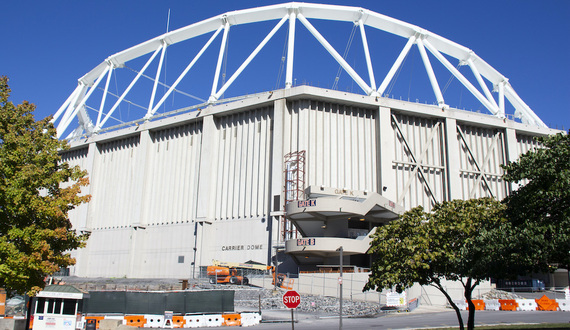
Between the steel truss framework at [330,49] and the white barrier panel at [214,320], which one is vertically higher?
the steel truss framework at [330,49]

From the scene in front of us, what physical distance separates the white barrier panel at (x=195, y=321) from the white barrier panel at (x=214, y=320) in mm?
256

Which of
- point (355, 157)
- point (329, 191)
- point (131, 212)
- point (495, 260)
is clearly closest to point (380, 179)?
point (355, 157)

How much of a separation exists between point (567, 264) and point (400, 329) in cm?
1044

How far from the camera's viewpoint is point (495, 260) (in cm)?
2209

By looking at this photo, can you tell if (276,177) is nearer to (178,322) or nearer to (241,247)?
(241,247)

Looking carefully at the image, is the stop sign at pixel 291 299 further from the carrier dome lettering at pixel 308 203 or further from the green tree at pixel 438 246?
the carrier dome lettering at pixel 308 203

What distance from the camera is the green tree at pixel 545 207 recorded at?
794 inches

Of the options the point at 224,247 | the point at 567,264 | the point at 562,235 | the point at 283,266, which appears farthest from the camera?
the point at 224,247

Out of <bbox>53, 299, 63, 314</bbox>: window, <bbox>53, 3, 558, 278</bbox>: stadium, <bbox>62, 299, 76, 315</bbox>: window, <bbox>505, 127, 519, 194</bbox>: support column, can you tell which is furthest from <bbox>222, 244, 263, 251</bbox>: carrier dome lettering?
<bbox>53, 299, 63, 314</bbox>: window

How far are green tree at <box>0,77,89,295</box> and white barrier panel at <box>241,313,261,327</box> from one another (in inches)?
470

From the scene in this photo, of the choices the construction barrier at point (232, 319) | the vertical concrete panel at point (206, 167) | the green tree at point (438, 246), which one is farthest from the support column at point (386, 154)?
the green tree at point (438, 246)

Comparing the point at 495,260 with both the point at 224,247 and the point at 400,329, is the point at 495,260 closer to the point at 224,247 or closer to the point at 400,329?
the point at 400,329

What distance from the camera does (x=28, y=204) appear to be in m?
23.8

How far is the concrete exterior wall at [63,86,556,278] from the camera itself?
6969cm
